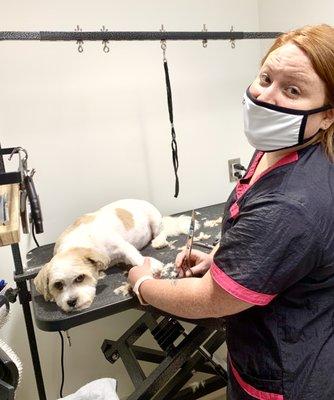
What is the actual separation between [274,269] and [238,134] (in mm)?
1292

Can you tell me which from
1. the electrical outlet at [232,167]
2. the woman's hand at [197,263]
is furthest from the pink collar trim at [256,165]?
the electrical outlet at [232,167]

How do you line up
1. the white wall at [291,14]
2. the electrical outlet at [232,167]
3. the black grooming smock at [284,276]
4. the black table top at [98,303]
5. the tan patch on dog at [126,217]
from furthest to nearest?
the electrical outlet at [232,167], the white wall at [291,14], the tan patch on dog at [126,217], the black table top at [98,303], the black grooming smock at [284,276]

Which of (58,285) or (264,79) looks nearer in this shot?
(264,79)

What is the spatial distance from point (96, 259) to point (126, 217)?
0.26 metres

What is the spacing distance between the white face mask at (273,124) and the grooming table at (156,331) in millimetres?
487

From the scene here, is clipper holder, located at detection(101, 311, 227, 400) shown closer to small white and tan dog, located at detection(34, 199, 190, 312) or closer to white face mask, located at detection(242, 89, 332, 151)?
small white and tan dog, located at detection(34, 199, 190, 312)

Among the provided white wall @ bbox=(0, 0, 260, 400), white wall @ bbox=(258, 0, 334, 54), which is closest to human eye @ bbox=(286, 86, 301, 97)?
white wall @ bbox=(0, 0, 260, 400)

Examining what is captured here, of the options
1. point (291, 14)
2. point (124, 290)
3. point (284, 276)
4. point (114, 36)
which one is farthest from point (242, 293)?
point (291, 14)

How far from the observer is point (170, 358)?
1112 mm

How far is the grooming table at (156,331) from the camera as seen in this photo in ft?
3.11

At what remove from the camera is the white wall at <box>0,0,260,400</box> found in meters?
1.34

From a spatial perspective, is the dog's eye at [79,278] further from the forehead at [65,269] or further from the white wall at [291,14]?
the white wall at [291,14]

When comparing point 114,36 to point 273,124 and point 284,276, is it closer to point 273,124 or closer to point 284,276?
point 273,124

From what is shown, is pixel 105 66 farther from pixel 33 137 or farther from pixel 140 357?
pixel 140 357
